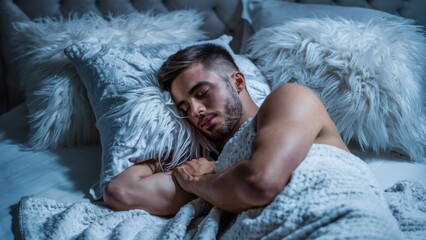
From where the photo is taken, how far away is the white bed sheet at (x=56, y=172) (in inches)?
51.6

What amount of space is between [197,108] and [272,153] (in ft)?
1.40

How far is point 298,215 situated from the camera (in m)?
0.90

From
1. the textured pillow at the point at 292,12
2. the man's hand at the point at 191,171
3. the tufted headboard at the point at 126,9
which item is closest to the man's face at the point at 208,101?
the man's hand at the point at 191,171

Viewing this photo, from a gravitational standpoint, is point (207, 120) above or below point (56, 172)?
above

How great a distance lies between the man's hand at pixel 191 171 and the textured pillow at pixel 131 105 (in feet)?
0.31

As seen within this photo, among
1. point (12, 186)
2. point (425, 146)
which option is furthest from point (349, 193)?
point (12, 186)

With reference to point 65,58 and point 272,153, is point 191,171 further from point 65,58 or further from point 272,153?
point 65,58

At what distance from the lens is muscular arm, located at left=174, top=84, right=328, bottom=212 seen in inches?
37.1

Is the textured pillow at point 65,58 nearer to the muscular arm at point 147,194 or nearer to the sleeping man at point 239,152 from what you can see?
the sleeping man at point 239,152

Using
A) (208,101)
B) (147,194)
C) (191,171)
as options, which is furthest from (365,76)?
(147,194)

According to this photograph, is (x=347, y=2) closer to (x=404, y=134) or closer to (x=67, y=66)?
(x=404, y=134)

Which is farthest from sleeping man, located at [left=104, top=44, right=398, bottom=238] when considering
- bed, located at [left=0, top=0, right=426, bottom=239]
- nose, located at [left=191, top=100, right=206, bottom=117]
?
bed, located at [left=0, top=0, right=426, bottom=239]

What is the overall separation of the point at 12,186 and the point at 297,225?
881 mm

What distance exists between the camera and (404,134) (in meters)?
1.42
